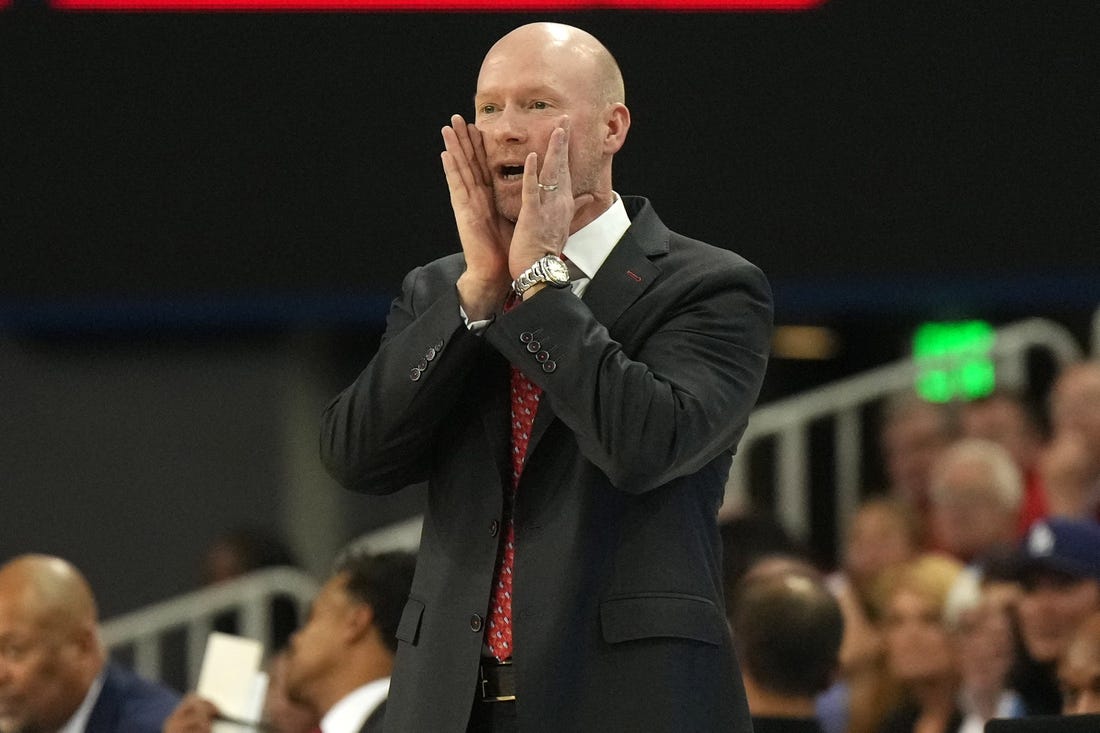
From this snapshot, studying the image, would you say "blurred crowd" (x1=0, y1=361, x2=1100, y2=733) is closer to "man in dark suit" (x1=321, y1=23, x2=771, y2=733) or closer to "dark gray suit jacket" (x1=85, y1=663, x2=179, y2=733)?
"dark gray suit jacket" (x1=85, y1=663, x2=179, y2=733)

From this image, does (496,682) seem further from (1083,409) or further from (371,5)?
(1083,409)

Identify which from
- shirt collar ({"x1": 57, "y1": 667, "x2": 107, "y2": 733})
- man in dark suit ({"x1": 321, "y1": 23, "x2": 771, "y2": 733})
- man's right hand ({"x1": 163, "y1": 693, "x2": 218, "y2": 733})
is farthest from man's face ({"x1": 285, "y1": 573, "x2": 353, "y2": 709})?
man in dark suit ({"x1": 321, "y1": 23, "x2": 771, "y2": 733})

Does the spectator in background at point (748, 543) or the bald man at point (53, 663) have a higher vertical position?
the spectator in background at point (748, 543)

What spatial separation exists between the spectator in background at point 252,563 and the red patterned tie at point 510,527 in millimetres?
4625

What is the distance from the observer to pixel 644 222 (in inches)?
110

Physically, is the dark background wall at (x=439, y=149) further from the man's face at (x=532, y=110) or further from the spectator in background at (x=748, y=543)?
the man's face at (x=532, y=110)

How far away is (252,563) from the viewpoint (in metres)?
7.32

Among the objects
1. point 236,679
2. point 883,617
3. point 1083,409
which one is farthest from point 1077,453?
point 236,679

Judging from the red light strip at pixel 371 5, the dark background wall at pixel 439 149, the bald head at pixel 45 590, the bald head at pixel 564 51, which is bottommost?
the bald head at pixel 45 590

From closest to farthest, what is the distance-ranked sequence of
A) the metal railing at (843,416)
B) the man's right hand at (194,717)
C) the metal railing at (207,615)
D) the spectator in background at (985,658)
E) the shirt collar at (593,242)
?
the shirt collar at (593,242) → the man's right hand at (194,717) → the spectator in background at (985,658) → the metal railing at (207,615) → the metal railing at (843,416)

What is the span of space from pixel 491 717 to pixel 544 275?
0.55m

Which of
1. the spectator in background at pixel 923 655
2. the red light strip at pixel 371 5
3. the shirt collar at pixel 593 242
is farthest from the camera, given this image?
the red light strip at pixel 371 5

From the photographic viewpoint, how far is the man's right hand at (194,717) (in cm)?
408

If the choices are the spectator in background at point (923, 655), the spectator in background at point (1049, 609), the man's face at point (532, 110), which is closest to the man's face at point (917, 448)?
the spectator in background at point (923, 655)
